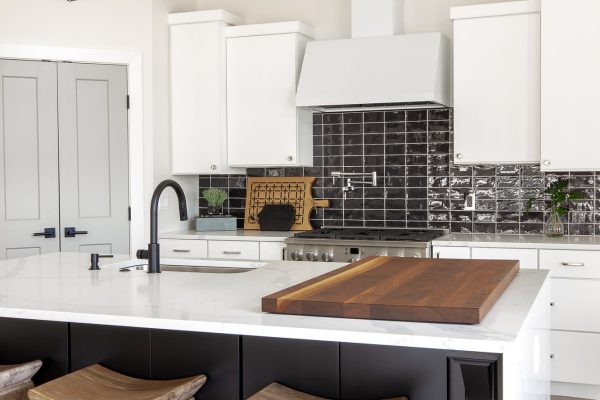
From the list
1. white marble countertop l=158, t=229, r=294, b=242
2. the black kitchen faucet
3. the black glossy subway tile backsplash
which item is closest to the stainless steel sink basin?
the black kitchen faucet

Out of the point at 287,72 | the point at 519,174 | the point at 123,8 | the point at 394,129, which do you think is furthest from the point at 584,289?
the point at 123,8

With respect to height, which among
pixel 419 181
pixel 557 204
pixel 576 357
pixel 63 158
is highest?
pixel 63 158

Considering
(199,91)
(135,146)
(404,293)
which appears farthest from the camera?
(199,91)

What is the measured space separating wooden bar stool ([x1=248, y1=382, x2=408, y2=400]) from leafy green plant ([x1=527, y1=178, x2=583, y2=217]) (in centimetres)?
331

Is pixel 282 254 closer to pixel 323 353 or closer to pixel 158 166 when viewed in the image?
pixel 158 166

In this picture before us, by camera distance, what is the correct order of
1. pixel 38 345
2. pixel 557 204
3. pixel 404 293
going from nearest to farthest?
pixel 404 293 < pixel 38 345 < pixel 557 204

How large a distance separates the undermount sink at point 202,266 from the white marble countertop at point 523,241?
1732mm

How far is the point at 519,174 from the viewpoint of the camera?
5520 mm

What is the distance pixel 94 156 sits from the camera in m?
5.62

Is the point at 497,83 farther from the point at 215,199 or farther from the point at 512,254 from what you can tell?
the point at 215,199

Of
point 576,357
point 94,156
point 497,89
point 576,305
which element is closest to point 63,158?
point 94,156

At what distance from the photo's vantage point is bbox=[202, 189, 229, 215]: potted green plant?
6207 millimetres

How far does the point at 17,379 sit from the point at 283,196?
3.60 m

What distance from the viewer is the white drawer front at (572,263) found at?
474 cm
